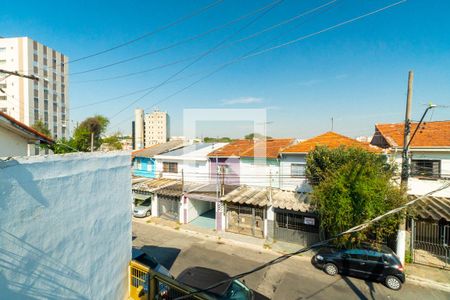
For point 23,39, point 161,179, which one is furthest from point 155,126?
point 161,179

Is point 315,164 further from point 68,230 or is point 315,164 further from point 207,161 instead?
point 68,230

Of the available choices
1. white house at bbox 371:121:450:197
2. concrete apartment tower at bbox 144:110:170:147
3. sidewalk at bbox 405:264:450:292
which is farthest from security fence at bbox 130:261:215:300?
concrete apartment tower at bbox 144:110:170:147

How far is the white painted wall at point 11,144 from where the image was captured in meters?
8.65

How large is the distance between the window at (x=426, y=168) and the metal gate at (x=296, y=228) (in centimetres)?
748

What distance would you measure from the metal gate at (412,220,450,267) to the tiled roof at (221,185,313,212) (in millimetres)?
6005

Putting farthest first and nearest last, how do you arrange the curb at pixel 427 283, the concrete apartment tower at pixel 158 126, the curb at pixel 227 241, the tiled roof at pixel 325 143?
the concrete apartment tower at pixel 158 126
the tiled roof at pixel 325 143
the curb at pixel 227 241
the curb at pixel 427 283

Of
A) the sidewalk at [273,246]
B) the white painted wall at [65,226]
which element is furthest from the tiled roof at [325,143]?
the white painted wall at [65,226]

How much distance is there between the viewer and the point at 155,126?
9238 centimetres

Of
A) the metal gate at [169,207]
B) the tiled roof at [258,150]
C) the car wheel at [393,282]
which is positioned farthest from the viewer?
the tiled roof at [258,150]

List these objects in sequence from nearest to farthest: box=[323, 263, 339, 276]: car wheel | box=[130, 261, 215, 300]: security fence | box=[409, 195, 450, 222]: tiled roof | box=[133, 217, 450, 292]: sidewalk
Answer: box=[130, 261, 215, 300]: security fence, box=[133, 217, 450, 292]: sidewalk, box=[323, 263, 339, 276]: car wheel, box=[409, 195, 450, 222]: tiled roof

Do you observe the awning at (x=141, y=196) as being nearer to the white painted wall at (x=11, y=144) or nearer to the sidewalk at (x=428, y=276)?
the white painted wall at (x=11, y=144)

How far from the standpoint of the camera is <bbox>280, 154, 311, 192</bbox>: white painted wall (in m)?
17.3

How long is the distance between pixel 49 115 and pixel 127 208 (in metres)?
63.4

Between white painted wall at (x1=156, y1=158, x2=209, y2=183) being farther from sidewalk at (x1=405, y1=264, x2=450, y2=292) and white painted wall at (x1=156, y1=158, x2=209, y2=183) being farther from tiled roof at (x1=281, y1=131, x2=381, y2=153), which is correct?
sidewalk at (x1=405, y1=264, x2=450, y2=292)
